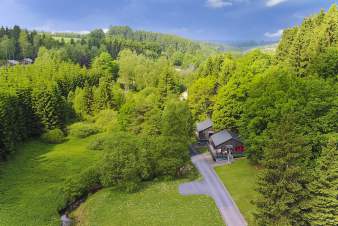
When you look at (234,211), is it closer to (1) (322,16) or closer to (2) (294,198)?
(2) (294,198)

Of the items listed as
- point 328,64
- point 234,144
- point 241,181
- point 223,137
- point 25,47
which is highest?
point 25,47

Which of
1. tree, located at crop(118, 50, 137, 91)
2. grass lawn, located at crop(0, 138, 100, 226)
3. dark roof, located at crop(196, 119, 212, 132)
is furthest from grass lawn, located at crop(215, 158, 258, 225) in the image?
tree, located at crop(118, 50, 137, 91)

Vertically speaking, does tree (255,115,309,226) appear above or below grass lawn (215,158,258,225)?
above

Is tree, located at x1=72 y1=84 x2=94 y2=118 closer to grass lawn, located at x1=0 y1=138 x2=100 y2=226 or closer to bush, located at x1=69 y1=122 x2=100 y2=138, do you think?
bush, located at x1=69 y1=122 x2=100 y2=138

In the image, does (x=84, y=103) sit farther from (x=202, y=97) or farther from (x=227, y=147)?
(x=227, y=147)

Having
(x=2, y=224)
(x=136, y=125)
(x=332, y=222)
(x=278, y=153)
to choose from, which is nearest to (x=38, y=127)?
(x=136, y=125)

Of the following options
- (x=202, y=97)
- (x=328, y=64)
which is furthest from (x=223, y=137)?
(x=328, y=64)
